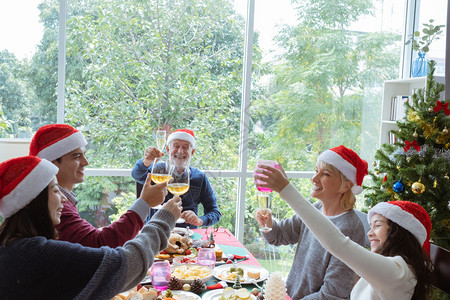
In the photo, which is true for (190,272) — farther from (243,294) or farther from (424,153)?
(424,153)

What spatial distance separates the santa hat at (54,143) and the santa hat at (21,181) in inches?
18.9

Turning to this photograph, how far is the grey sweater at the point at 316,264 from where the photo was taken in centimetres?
191

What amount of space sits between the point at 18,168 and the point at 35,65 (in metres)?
2.96

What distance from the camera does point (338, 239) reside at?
1481 millimetres

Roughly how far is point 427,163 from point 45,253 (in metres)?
→ 2.48

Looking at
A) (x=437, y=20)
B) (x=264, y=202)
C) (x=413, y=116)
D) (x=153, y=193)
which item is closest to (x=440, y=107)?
(x=413, y=116)

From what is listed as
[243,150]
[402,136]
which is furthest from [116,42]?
[402,136]

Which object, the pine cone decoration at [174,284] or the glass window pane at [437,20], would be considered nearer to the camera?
the pine cone decoration at [174,284]

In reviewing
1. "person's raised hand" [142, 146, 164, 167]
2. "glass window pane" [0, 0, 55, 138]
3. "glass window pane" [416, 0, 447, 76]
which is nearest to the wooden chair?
"person's raised hand" [142, 146, 164, 167]

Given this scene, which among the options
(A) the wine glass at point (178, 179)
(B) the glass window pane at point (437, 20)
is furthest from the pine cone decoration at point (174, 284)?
(B) the glass window pane at point (437, 20)

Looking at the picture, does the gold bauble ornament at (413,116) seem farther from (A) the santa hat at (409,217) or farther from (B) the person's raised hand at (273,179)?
(B) the person's raised hand at (273,179)

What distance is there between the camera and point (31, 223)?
4.25ft

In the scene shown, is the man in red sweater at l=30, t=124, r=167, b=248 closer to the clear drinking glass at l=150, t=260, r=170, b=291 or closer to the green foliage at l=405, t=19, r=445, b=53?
the clear drinking glass at l=150, t=260, r=170, b=291

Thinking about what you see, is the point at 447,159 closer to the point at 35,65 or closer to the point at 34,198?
the point at 34,198
